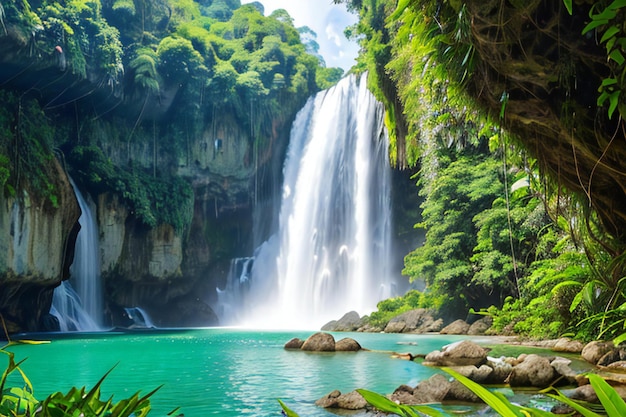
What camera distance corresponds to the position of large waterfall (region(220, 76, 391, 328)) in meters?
25.8

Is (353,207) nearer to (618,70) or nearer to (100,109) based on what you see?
(100,109)

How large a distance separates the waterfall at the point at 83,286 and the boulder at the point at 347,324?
1006 cm

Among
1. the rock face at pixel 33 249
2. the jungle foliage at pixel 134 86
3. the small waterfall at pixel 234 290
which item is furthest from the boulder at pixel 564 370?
the small waterfall at pixel 234 290

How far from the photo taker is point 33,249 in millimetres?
17484

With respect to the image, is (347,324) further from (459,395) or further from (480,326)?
(459,395)

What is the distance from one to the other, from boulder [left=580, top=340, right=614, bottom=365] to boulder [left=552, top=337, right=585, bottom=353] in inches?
50.2

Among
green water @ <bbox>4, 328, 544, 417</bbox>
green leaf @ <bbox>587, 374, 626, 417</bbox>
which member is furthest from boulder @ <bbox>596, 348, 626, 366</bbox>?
green leaf @ <bbox>587, 374, 626, 417</bbox>

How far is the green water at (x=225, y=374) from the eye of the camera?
18.7ft

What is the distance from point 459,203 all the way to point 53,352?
495 inches

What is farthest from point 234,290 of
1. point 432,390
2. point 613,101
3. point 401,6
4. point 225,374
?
point 613,101

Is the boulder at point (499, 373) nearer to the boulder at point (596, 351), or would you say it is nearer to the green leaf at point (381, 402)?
the boulder at point (596, 351)

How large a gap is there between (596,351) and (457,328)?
8.36 m

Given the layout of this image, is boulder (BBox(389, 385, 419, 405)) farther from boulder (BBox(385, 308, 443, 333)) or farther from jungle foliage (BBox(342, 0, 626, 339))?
boulder (BBox(385, 308, 443, 333))

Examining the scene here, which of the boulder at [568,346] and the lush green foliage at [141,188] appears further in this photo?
the lush green foliage at [141,188]
